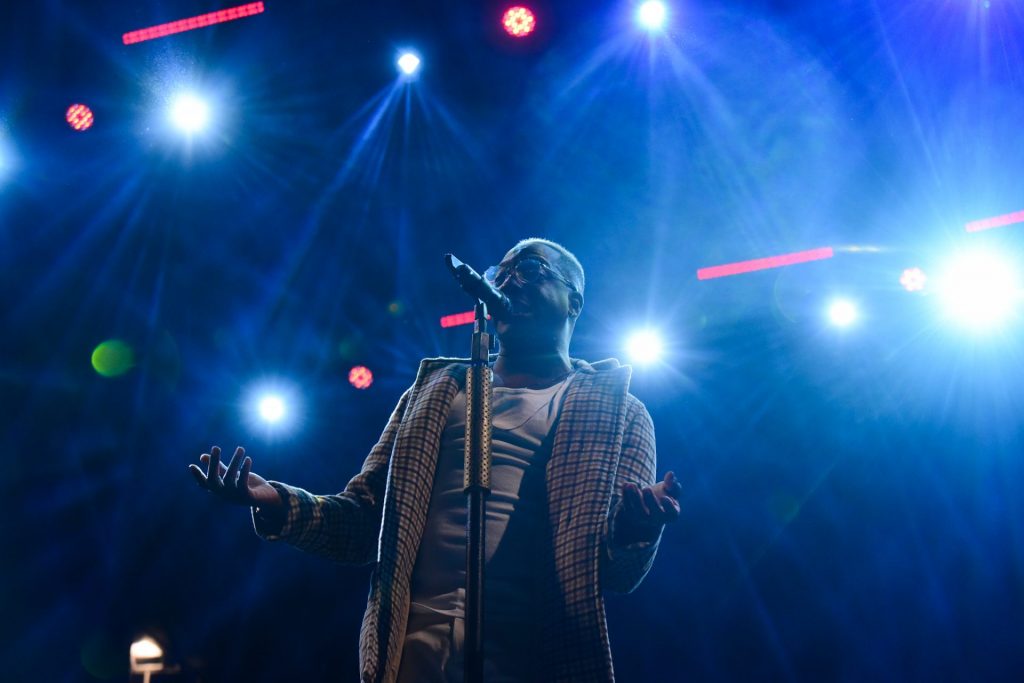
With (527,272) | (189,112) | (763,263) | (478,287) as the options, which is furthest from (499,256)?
(478,287)

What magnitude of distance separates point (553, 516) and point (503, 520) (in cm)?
15

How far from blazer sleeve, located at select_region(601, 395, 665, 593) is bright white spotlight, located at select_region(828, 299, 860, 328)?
162 inches

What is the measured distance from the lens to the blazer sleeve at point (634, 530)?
199cm

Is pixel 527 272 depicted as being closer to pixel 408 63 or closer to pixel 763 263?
pixel 408 63

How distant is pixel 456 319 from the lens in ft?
21.5

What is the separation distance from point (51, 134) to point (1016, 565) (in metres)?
7.78

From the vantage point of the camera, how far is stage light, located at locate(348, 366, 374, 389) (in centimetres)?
673

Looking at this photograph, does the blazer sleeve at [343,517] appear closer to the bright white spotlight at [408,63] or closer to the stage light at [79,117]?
the bright white spotlight at [408,63]

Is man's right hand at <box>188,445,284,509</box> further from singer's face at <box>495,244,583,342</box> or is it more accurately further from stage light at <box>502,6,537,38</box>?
stage light at <box>502,6,537,38</box>

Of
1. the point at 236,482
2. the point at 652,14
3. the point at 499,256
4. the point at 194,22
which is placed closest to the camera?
the point at 236,482

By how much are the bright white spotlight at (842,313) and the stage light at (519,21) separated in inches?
129

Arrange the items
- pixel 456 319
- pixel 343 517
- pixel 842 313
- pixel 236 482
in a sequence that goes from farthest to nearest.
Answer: pixel 456 319 → pixel 842 313 → pixel 343 517 → pixel 236 482

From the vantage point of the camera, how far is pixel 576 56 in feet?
17.9

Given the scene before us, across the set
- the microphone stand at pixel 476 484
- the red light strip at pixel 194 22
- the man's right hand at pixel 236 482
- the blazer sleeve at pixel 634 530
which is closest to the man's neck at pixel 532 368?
the blazer sleeve at pixel 634 530
